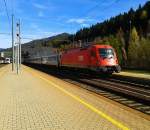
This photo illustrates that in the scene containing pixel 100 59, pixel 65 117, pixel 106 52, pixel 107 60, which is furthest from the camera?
pixel 106 52

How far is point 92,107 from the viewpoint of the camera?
477 inches

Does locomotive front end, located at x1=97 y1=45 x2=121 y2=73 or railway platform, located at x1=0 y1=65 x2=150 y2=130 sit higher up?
locomotive front end, located at x1=97 y1=45 x2=121 y2=73

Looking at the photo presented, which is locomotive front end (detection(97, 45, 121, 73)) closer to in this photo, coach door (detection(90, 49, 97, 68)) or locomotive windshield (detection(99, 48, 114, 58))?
locomotive windshield (detection(99, 48, 114, 58))

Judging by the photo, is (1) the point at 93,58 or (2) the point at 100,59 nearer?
(2) the point at 100,59

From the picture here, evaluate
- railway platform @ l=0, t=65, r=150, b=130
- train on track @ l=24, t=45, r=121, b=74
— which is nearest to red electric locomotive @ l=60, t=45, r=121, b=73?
train on track @ l=24, t=45, r=121, b=74

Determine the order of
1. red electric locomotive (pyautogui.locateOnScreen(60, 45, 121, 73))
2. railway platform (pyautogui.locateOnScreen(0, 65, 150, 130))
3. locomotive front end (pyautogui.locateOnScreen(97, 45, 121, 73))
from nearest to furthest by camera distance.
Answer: railway platform (pyautogui.locateOnScreen(0, 65, 150, 130)) → locomotive front end (pyautogui.locateOnScreen(97, 45, 121, 73)) → red electric locomotive (pyautogui.locateOnScreen(60, 45, 121, 73))

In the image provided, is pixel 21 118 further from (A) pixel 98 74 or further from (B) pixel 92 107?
(A) pixel 98 74

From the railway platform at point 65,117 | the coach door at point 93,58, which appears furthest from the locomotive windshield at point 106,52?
the railway platform at point 65,117

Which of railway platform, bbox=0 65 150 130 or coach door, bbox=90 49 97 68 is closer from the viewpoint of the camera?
railway platform, bbox=0 65 150 130

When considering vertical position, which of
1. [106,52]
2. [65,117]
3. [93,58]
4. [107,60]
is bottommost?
[65,117]

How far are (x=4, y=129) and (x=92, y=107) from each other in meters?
4.31

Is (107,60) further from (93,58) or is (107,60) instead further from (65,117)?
(65,117)

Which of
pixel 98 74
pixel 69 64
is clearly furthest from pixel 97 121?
pixel 69 64

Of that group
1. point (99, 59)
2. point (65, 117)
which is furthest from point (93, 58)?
point (65, 117)
